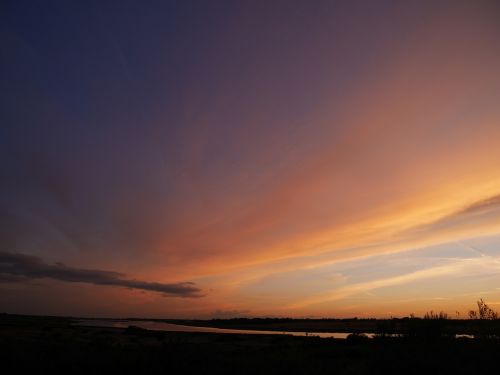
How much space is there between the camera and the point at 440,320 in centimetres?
2155

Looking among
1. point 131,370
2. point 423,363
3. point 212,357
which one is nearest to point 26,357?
point 131,370

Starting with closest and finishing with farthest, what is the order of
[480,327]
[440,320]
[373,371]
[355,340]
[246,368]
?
1. [246,368]
2. [373,371]
3. [440,320]
4. [480,327]
5. [355,340]

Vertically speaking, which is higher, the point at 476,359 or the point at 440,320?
the point at 440,320

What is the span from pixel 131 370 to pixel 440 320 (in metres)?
16.7

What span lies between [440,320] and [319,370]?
12.2 metres

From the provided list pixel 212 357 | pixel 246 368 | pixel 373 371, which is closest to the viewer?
pixel 246 368

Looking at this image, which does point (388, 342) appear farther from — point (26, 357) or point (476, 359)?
point (26, 357)

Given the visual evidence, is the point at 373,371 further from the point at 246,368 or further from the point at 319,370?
the point at 246,368

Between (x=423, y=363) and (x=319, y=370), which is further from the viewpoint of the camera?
(x=423, y=363)

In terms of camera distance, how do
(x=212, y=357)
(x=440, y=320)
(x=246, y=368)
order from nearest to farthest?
(x=246, y=368) < (x=212, y=357) < (x=440, y=320)

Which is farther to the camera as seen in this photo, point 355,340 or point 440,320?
point 355,340

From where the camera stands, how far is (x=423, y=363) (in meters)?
13.4

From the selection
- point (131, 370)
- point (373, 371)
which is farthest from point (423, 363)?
point (131, 370)

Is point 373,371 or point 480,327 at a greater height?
point 480,327
